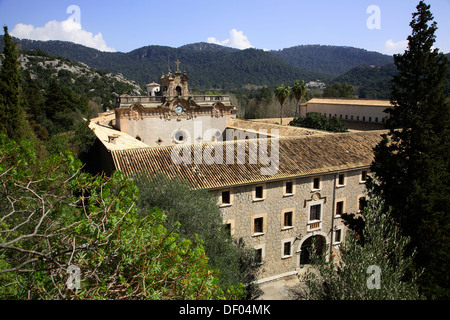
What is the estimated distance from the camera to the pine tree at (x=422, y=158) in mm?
10883

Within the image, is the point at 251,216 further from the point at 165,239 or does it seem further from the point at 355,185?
the point at 165,239

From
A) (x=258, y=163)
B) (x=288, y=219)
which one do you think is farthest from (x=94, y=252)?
(x=288, y=219)

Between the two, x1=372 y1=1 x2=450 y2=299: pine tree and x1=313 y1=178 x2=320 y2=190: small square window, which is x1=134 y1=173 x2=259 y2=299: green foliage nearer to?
x1=372 y1=1 x2=450 y2=299: pine tree

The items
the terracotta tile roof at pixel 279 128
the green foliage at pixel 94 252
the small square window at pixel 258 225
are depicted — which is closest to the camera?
the green foliage at pixel 94 252

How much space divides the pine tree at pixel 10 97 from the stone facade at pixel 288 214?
17889 mm

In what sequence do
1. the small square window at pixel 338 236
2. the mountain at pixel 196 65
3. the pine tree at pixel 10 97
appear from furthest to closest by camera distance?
the mountain at pixel 196 65
the pine tree at pixel 10 97
the small square window at pixel 338 236

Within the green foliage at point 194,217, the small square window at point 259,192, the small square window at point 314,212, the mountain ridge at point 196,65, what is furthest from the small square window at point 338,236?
the mountain ridge at point 196,65

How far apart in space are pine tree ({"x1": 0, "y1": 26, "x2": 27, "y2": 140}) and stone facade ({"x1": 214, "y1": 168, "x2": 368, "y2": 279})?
17889mm

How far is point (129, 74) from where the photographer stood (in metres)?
166

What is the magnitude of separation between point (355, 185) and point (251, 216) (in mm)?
7406

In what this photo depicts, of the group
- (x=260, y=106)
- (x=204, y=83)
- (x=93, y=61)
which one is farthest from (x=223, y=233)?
(x=93, y=61)

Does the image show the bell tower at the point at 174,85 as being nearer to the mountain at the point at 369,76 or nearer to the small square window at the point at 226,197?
the small square window at the point at 226,197

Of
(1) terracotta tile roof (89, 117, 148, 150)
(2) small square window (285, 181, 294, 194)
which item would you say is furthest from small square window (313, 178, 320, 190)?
(1) terracotta tile roof (89, 117, 148, 150)

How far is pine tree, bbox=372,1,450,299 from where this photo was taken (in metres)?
10.9
